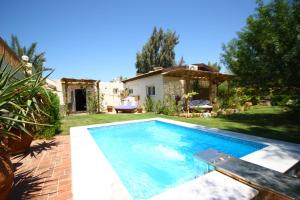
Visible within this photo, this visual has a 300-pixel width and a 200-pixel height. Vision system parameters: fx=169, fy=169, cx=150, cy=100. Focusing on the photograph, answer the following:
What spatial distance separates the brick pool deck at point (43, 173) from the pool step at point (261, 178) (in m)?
3.05

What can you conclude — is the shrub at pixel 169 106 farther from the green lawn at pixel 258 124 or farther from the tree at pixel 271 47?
the tree at pixel 271 47

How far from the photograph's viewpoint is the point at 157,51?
36.6 metres

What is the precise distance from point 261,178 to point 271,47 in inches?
221

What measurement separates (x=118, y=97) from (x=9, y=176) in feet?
63.8

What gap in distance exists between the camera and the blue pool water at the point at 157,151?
467cm

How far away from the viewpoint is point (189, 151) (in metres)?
6.71

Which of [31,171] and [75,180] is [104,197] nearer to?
[75,180]

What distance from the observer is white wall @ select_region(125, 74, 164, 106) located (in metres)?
15.6

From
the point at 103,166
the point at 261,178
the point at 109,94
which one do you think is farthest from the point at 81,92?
the point at 261,178

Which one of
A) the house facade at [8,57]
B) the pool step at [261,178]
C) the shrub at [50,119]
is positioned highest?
the house facade at [8,57]

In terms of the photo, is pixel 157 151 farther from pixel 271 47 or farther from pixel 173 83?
pixel 173 83

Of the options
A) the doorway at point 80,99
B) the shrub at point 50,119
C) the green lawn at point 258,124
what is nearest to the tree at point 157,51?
the doorway at point 80,99

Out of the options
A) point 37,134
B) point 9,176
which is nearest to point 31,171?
point 9,176

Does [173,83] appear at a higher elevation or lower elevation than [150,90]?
higher
